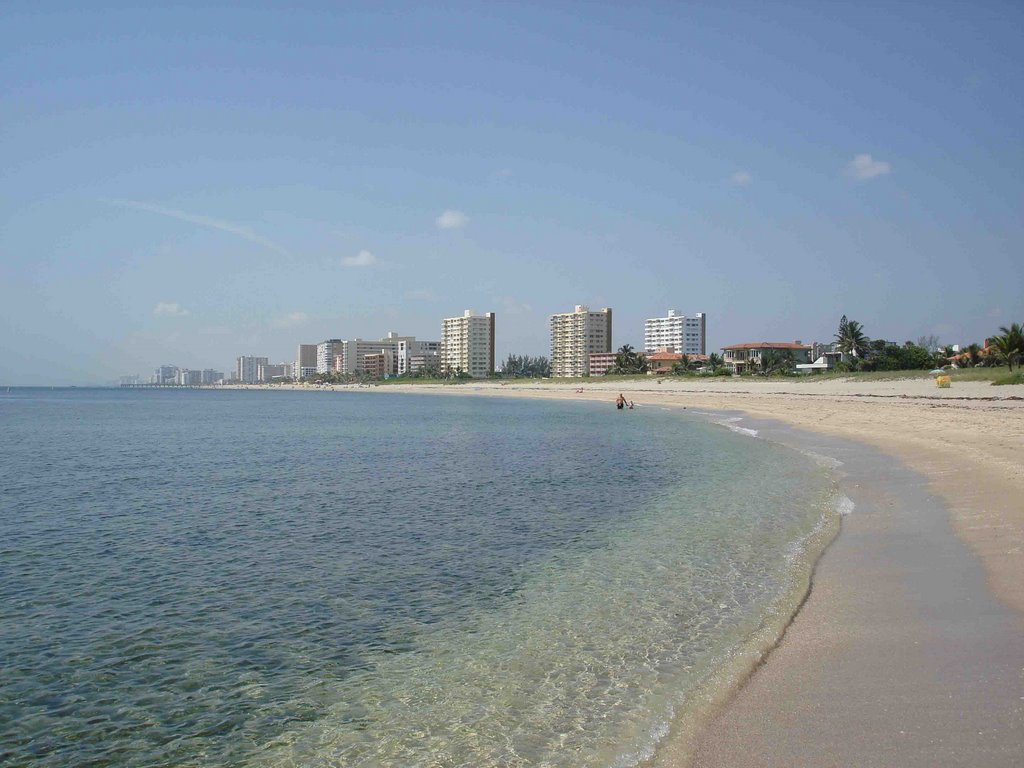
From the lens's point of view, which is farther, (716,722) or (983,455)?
(983,455)

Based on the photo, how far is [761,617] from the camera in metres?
7.67

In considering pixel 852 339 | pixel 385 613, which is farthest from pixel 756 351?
pixel 385 613

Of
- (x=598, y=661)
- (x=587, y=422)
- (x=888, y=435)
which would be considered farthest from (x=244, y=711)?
(x=587, y=422)

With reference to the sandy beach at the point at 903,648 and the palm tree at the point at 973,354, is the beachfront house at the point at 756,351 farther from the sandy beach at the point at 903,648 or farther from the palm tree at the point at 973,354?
the sandy beach at the point at 903,648

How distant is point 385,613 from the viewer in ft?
27.0

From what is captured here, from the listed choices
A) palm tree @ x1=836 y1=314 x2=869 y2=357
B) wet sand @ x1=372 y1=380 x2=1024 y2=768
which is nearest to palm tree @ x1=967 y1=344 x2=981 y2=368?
palm tree @ x1=836 y1=314 x2=869 y2=357

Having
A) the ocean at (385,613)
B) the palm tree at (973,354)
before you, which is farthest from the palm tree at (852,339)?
the ocean at (385,613)

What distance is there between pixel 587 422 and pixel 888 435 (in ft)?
72.1

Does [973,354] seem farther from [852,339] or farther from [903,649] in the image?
[903,649]

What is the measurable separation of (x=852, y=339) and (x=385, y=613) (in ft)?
358

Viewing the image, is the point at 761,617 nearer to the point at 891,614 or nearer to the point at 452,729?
the point at 891,614

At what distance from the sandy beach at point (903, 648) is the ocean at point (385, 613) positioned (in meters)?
0.49

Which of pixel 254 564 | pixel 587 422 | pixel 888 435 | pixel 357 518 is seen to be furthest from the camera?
pixel 587 422

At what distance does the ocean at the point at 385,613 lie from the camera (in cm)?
536
